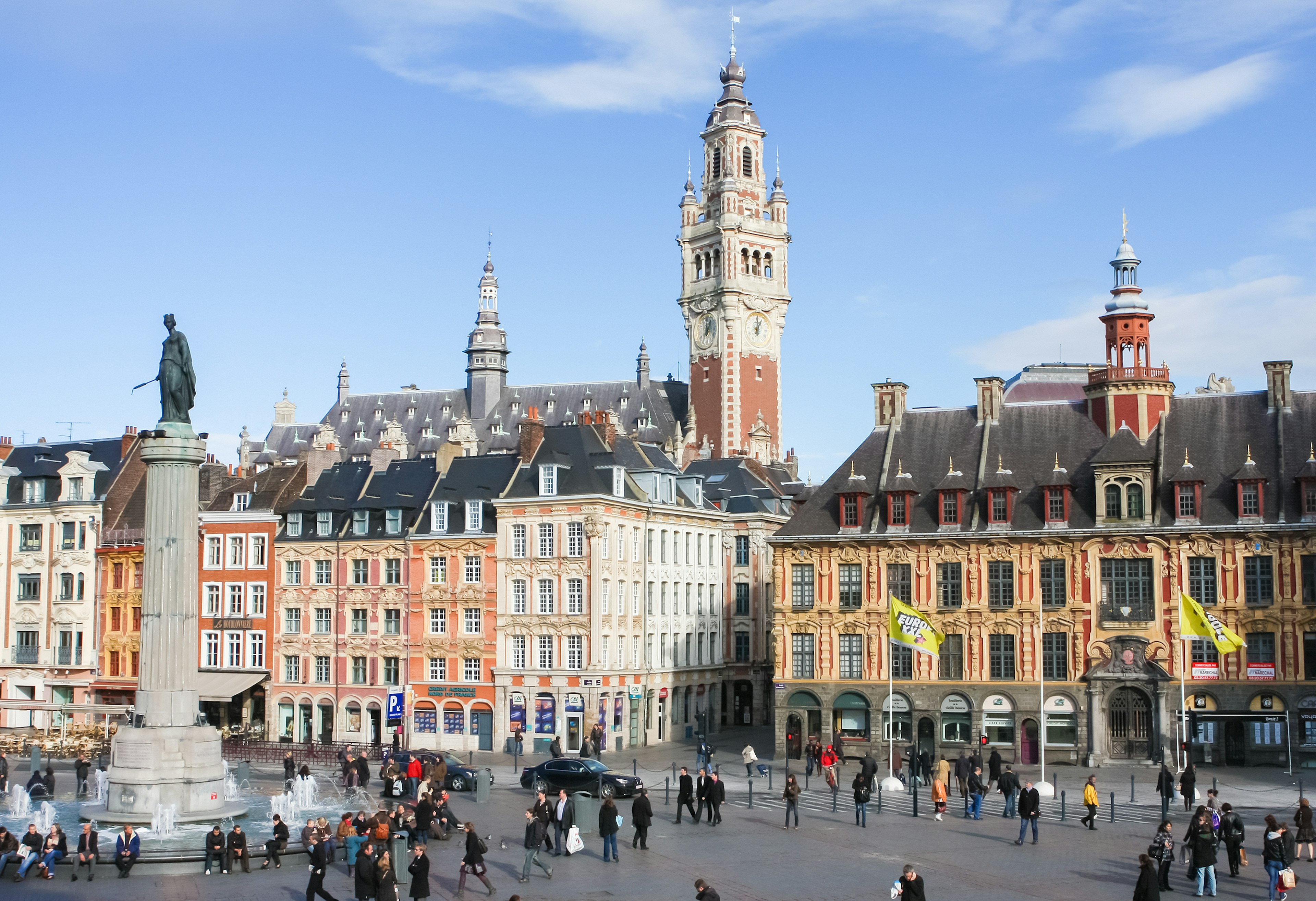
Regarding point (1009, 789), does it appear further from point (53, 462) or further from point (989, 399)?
point (53, 462)

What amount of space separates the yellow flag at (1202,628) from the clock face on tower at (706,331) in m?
72.9

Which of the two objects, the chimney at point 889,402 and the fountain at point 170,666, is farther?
the chimney at point 889,402

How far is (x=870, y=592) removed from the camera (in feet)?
194

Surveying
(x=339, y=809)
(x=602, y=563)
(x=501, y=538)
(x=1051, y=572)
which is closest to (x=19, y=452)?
(x=501, y=538)

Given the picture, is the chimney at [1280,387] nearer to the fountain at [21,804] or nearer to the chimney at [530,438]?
the chimney at [530,438]

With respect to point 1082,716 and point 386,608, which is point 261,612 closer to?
point 386,608

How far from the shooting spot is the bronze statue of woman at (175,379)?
39188mm

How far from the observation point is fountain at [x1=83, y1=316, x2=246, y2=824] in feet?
120

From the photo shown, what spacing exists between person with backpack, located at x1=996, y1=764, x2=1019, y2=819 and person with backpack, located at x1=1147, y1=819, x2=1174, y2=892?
10.4m

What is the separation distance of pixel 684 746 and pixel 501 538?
42.2ft

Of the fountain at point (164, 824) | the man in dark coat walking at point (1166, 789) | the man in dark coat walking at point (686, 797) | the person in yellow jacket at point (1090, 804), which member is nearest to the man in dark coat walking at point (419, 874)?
the fountain at point (164, 824)

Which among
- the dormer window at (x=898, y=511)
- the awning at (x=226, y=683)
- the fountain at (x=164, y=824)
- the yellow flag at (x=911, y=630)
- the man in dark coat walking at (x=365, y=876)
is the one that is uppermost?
the dormer window at (x=898, y=511)

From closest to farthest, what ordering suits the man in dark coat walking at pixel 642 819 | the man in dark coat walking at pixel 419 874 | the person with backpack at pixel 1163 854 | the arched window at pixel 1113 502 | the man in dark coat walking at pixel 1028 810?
1. the man in dark coat walking at pixel 419 874
2. the person with backpack at pixel 1163 854
3. the man in dark coat walking at pixel 642 819
4. the man in dark coat walking at pixel 1028 810
5. the arched window at pixel 1113 502

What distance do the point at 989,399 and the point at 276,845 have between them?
126 feet
